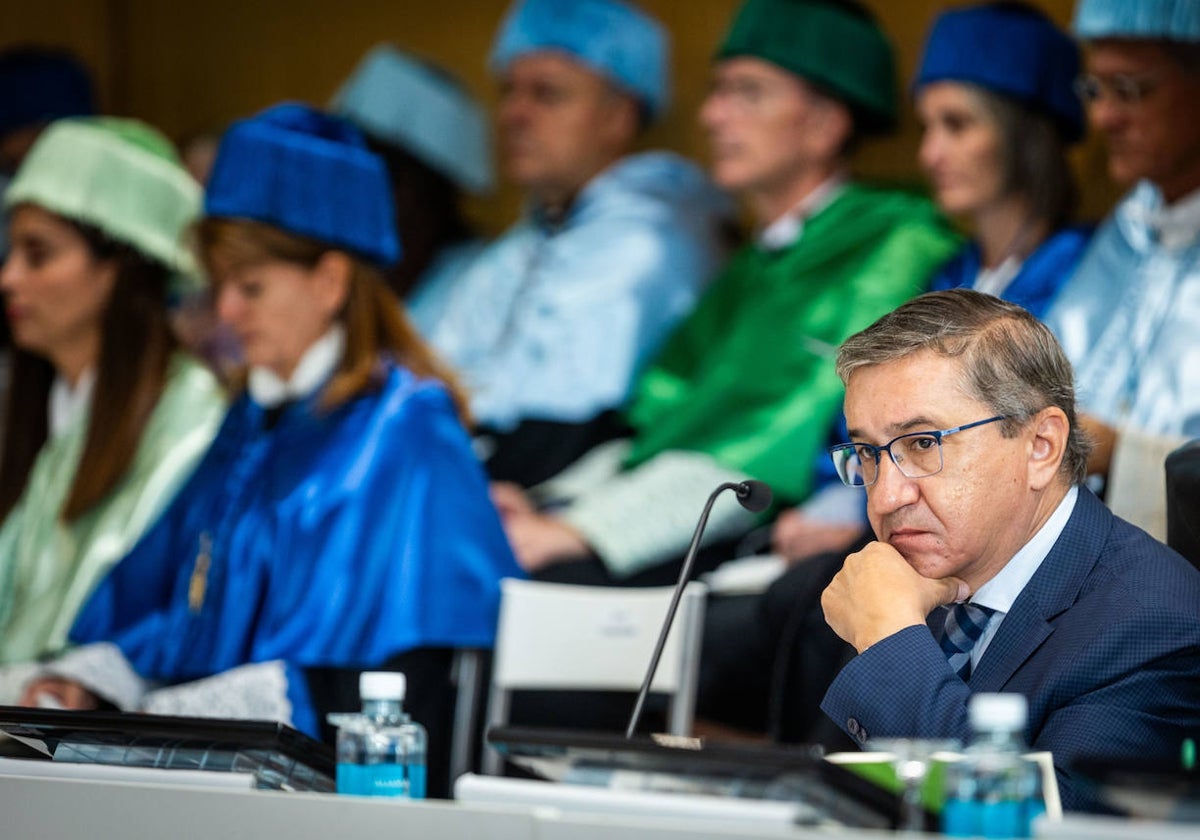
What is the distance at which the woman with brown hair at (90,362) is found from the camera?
388 cm

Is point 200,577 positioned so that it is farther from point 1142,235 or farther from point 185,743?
point 1142,235

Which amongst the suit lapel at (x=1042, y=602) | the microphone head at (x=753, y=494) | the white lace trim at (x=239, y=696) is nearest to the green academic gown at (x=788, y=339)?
the white lace trim at (x=239, y=696)

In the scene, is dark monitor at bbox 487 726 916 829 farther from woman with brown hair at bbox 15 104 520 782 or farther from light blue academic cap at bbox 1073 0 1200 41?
light blue academic cap at bbox 1073 0 1200 41

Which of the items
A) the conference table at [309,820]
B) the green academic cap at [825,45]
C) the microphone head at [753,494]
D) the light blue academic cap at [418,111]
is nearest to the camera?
the conference table at [309,820]

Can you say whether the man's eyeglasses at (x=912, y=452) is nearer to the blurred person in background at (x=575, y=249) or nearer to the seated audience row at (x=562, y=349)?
the seated audience row at (x=562, y=349)

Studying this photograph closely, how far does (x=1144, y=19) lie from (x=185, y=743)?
8.01ft

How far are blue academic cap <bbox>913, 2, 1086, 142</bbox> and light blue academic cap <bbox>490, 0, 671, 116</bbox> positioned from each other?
1.11 metres

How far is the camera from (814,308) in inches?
157

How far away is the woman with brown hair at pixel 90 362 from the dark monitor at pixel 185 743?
2056mm

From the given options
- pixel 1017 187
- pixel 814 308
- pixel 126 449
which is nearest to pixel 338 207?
pixel 126 449

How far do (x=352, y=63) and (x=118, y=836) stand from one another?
14.5ft

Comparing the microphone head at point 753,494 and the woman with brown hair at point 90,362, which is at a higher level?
the woman with brown hair at point 90,362

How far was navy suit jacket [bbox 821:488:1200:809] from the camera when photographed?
1.76 m

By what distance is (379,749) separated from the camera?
1.77 m
